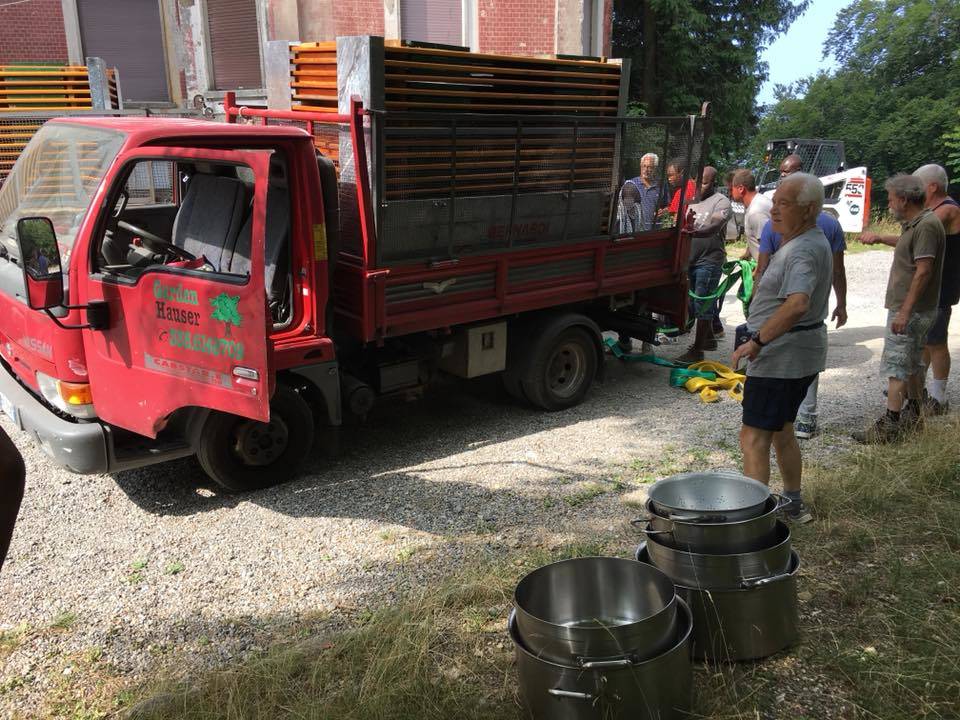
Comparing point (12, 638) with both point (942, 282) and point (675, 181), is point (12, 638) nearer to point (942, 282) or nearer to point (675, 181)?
point (675, 181)

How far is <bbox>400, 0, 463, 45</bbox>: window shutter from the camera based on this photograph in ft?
53.3

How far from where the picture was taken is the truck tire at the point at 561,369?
6715 millimetres

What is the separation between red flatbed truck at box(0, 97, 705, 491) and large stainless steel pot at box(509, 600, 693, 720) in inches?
80.3

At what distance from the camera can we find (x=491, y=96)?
234 inches

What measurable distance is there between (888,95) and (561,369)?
30491 millimetres

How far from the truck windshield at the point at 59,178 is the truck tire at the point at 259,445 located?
4.17 feet

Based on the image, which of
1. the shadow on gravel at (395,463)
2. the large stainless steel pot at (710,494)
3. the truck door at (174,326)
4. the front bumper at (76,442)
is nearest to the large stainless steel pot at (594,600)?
the large stainless steel pot at (710,494)

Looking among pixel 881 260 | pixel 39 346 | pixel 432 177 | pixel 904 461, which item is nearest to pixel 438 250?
pixel 432 177

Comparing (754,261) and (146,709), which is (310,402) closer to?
(146,709)

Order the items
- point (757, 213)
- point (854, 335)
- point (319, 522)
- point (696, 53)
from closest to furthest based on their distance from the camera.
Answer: point (319, 522)
point (757, 213)
point (854, 335)
point (696, 53)

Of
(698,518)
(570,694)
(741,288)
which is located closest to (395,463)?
(698,518)

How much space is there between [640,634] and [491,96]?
4.17 meters

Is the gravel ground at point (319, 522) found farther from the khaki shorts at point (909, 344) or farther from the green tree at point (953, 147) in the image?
the green tree at point (953, 147)

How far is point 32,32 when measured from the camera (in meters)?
16.2
